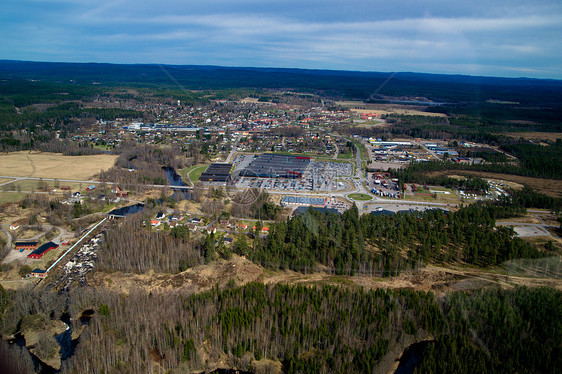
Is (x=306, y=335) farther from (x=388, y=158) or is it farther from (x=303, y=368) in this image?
(x=388, y=158)

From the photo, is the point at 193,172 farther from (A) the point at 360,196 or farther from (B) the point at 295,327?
(B) the point at 295,327

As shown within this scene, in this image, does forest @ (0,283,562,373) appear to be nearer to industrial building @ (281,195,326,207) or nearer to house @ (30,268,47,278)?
house @ (30,268,47,278)

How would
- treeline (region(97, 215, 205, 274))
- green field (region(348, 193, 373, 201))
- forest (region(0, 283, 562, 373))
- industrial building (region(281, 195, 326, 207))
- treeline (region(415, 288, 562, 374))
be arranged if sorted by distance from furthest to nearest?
green field (region(348, 193, 373, 201)) → industrial building (region(281, 195, 326, 207)) → treeline (region(97, 215, 205, 274)) → forest (region(0, 283, 562, 373)) → treeline (region(415, 288, 562, 374))

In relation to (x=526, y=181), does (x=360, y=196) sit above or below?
below

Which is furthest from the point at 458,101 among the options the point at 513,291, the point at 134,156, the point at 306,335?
the point at 306,335

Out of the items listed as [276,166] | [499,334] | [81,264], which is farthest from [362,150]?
[81,264]

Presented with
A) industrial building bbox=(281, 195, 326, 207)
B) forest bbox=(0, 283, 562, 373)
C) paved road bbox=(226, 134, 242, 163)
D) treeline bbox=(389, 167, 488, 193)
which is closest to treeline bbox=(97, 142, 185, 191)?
paved road bbox=(226, 134, 242, 163)
